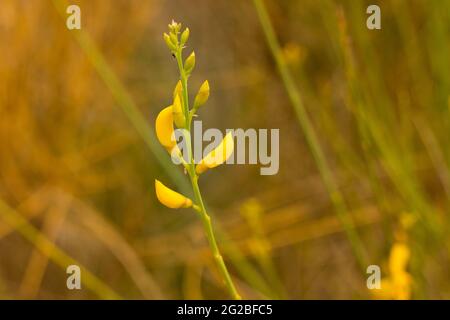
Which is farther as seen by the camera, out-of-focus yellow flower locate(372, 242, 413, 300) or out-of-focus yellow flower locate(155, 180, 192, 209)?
out-of-focus yellow flower locate(372, 242, 413, 300)

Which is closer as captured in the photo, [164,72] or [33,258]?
[33,258]

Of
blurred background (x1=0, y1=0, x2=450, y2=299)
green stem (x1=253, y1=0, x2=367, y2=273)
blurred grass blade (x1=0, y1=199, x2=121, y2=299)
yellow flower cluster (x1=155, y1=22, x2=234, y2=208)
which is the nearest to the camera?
yellow flower cluster (x1=155, y1=22, x2=234, y2=208)

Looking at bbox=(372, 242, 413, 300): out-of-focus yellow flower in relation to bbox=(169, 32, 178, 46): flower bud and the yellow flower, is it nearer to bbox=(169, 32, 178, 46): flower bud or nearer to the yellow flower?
the yellow flower

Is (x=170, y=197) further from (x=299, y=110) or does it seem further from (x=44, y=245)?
(x=44, y=245)

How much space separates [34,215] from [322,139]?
1.89 ft

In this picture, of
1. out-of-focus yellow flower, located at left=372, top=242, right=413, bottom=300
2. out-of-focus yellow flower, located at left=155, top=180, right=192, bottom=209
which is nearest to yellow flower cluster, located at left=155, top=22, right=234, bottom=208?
out-of-focus yellow flower, located at left=155, top=180, right=192, bottom=209

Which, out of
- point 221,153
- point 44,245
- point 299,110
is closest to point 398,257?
point 299,110

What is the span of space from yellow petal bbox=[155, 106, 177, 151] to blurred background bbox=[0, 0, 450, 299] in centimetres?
57

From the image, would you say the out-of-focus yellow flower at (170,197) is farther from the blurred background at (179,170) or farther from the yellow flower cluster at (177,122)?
the blurred background at (179,170)

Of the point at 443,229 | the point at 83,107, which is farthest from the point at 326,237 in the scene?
the point at 83,107

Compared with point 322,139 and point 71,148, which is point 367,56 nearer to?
point 322,139

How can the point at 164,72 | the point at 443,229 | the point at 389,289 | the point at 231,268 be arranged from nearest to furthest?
the point at 389,289 → the point at 443,229 → the point at 231,268 → the point at 164,72

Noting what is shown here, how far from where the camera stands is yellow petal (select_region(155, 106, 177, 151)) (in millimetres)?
490
